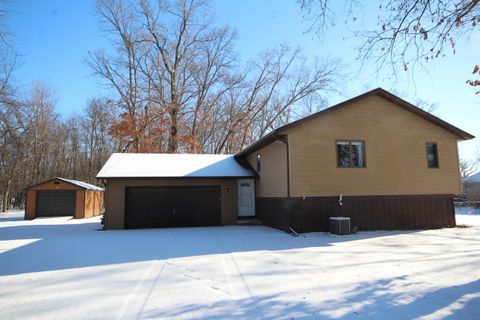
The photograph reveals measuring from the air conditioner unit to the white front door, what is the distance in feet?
18.1

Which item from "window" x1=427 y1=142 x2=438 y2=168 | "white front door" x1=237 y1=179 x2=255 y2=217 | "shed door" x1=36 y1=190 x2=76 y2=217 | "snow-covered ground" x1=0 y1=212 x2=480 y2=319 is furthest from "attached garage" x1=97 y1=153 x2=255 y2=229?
"window" x1=427 y1=142 x2=438 y2=168

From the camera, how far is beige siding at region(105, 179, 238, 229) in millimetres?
14469

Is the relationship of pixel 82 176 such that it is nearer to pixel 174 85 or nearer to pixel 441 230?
pixel 174 85

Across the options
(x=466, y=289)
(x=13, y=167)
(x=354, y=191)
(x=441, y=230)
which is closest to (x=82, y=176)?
(x=13, y=167)

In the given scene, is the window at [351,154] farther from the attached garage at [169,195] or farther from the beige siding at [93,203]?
the beige siding at [93,203]

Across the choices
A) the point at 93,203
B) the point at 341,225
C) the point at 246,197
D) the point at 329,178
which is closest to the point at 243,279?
the point at 341,225

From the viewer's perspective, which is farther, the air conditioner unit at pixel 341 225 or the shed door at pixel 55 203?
the shed door at pixel 55 203

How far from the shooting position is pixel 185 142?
27750mm

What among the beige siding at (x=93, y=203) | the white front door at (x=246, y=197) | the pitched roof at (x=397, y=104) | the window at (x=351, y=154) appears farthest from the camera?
the beige siding at (x=93, y=203)

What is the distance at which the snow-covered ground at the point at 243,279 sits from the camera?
4.35 m

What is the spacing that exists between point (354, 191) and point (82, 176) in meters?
32.2

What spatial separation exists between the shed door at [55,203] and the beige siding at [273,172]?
12.4 meters

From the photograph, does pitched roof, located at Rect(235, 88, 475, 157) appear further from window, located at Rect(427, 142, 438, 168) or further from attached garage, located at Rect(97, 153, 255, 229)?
attached garage, located at Rect(97, 153, 255, 229)

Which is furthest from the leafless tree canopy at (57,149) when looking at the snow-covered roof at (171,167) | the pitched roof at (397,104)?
the pitched roof at (397,104)
